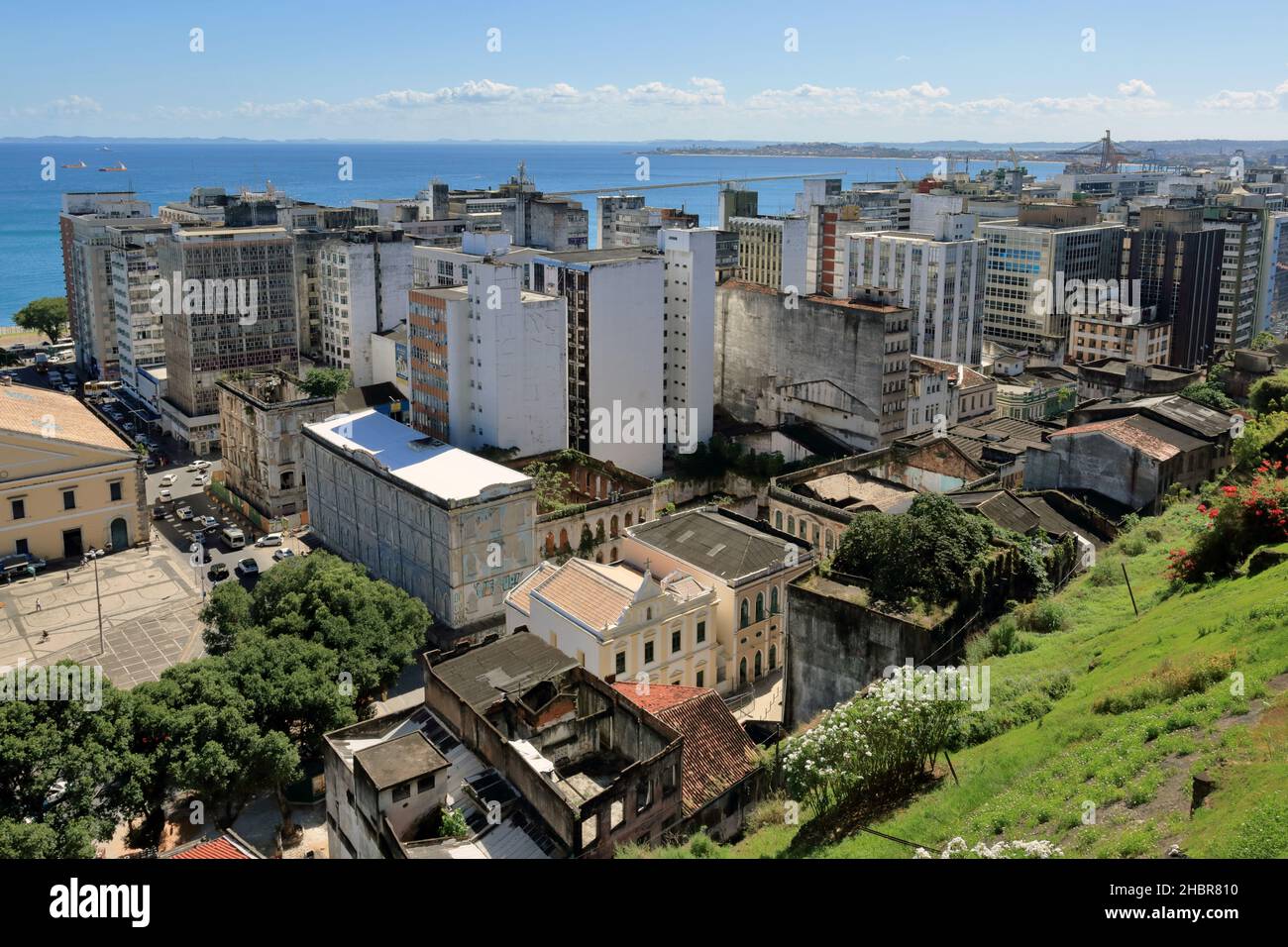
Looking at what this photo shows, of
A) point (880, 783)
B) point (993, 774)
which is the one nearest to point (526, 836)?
point (880, 783)

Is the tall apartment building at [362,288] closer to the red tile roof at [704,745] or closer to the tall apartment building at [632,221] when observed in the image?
the tall apartment building at [632,221]

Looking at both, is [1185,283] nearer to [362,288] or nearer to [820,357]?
[820,357]

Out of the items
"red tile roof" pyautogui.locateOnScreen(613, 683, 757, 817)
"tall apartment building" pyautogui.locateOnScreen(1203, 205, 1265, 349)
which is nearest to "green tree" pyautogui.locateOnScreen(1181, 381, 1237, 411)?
"red tile roof" pyautogui.locateOnScreen(613, 683, 757, 817)

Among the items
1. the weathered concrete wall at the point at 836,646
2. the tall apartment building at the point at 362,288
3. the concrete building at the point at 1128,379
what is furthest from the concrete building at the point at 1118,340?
the weathered concrete wall at the point at 836,646

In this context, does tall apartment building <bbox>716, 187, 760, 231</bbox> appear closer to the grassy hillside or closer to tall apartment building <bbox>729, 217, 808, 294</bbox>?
tall apartment building <bbox>729, 217, 808, 294</bbox>

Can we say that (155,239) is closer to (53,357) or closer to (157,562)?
(53,357)
